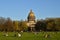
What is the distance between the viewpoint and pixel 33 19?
18625 cm

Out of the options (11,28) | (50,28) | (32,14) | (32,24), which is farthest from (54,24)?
(32,14)

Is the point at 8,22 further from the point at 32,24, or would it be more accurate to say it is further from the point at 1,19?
the point at 32,24

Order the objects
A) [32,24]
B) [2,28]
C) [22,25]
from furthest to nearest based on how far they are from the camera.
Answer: [32,24]
[22,25]
[2,28]

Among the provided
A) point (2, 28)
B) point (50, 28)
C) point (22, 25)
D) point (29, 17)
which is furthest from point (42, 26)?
point (29, 17)

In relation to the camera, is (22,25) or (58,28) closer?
(58,28)

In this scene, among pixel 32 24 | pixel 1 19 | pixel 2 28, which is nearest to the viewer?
pixel 2 28

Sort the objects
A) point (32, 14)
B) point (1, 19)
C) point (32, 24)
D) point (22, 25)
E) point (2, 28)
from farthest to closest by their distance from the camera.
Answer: point (32, 14) → point (32, 24) → point (22, 25) → point (1, 19) → point (2, 28)

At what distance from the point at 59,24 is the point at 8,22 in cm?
2305

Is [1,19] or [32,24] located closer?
[1,19]

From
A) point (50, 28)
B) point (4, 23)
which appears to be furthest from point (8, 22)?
point (50, 28)

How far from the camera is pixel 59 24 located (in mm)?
112062

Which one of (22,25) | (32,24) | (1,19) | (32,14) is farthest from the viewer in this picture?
(32,14)

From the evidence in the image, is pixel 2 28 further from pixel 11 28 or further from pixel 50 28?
pixel 50 28

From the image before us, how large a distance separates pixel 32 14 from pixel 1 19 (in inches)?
2729
